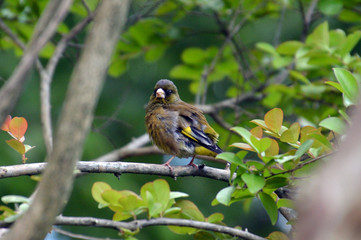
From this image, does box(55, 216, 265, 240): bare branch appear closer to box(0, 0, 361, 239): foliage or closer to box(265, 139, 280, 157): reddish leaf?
box(0, 0, 361, 239): foliage

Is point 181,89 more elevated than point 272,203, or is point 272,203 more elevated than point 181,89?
point 181,89

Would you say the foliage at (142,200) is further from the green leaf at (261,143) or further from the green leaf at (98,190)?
the green leaf at (261,143)

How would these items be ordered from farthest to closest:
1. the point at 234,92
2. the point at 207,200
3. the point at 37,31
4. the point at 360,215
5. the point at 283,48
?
the point at 207,200 < the point at 234,92 < the point at 283,48 < the point at 37,31 < the point at 360,215

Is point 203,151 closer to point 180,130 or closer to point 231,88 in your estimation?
point 180,130

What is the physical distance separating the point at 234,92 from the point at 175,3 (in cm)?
136

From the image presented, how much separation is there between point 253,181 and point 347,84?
62cm

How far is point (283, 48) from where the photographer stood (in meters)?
4.61

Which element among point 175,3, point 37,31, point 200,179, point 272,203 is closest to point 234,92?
point 175,3

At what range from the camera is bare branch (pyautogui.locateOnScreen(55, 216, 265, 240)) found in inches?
88.6

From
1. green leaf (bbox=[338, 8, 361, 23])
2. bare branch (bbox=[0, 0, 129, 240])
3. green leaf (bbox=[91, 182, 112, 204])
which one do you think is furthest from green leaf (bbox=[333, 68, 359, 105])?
green leaf (bbox=[338, 8, 361, 23])

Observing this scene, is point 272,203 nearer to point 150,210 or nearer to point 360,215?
point 150,210

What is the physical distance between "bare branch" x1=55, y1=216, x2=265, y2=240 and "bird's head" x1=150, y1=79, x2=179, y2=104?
6.49 ft

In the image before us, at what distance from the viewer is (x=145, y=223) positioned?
2.40m

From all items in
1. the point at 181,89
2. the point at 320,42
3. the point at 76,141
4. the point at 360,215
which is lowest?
the point at 360,215
